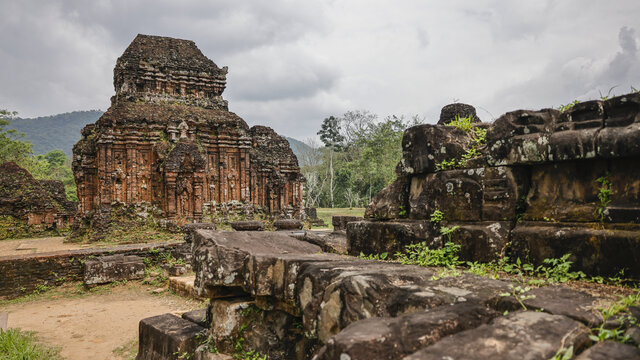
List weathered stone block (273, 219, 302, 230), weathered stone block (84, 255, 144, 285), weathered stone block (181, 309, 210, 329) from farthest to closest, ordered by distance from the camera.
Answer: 1. weathered stone block (273, 219, 302, 230)
2. weathered stone block (84, 255, 144, 285)
3. weathered stone block (181, 309, 210, 329)

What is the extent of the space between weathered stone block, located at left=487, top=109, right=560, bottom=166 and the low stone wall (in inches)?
398

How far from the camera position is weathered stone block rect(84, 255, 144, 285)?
960 cm

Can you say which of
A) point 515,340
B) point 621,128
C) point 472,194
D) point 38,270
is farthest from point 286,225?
point 515,340

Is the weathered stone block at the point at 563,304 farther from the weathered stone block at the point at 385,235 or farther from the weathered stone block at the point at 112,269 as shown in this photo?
the weathered stone block at the point at 112,269

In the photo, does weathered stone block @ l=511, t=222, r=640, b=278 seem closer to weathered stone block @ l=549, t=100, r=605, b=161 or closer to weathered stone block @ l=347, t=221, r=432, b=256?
weathered stone block @ l=549, t=100, r=605, b=161

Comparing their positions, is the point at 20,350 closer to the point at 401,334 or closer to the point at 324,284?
the point at 324,284

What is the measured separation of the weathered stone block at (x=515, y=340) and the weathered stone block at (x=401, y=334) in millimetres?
99

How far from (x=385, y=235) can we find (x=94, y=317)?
6.54 metres

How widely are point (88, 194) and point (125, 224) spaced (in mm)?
3371

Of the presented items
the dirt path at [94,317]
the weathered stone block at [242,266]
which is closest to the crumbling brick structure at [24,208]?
the dirt path at [94,317]

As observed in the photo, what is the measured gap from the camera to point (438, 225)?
3.54 metres

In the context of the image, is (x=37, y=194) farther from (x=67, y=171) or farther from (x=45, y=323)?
(x=67, y=171)

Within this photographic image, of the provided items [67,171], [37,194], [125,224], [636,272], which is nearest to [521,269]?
[636,272]

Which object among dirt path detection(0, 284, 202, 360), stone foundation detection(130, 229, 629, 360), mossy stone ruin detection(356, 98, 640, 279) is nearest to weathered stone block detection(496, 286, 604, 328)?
stone foundation detection(130, 229, 629, 360)
